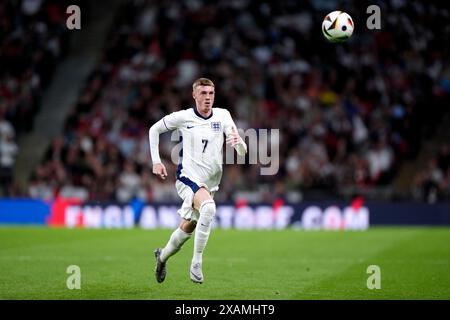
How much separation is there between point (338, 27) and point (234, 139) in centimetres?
314

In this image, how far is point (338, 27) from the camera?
1183 cm

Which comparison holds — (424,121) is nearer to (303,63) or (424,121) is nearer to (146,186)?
(303,63)

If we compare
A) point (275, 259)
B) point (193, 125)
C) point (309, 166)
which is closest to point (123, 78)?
point (309, 166)

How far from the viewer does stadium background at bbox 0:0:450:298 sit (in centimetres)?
2212

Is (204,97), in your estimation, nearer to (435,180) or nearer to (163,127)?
(163,127)

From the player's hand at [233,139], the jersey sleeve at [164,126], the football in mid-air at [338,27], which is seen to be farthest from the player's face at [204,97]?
the football in mid-air at [338,27]

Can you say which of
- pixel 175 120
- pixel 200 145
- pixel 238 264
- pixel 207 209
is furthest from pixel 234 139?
pixel 238 264

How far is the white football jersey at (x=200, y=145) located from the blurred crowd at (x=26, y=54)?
A: 47.7 ft

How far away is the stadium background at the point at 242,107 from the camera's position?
871 inches

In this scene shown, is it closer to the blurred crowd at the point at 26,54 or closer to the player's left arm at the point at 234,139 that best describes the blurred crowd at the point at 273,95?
the blurred crowd at the point at 26,54

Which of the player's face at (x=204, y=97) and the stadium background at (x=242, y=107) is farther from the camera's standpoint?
the stadium background at (x=242, y=107)

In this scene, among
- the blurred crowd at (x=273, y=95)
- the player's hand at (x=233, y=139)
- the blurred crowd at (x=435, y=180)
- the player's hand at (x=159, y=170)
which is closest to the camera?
the player's hand at (x=233, y=139)

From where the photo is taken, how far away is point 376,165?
22.5m
